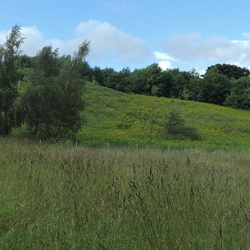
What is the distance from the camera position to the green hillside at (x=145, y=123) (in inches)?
1057

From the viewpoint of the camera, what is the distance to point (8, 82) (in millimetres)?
17859

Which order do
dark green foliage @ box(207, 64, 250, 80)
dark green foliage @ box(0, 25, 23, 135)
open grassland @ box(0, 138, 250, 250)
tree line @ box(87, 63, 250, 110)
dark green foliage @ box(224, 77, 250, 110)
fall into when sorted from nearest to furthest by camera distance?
1. open grassland @ box(0, 138, 250, 250)
2. dark green foliage @ box(0, 25, 23, 135)
3. dark green foliage @ box(224, 77, 250, 110)
4. tree line @ box(87, 63, 250, 110)
5. dark green foliage @ box(207, 64, 250, 80)

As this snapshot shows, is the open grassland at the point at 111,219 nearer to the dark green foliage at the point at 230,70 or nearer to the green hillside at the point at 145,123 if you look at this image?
the green hillside at the point at 145,123

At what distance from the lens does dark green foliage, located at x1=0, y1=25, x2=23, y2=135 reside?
1761 centimetres

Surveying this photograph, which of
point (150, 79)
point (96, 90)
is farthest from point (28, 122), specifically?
point (150, 79)

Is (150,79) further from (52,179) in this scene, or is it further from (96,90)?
(52,179)

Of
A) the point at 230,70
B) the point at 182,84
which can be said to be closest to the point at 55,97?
the point at 182,84

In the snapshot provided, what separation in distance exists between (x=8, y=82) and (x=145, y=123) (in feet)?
72.5

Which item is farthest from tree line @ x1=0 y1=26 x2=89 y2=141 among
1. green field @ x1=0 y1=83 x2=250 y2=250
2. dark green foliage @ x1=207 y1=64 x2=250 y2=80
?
dark green foliage @ x1=207 y1=64 x2=250 y2=80

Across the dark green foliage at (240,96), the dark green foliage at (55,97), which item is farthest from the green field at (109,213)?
the dark green foliage at (240,96)

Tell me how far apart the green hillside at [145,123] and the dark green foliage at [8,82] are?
20.3 feet

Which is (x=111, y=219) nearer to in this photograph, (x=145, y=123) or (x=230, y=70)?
(x=145, y=123)

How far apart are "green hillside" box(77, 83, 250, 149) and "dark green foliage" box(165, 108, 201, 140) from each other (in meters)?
1.09

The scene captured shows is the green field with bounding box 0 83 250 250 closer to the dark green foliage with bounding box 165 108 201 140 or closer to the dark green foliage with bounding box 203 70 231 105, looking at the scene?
the dark green foliage with bounding box 165 108 201 140
